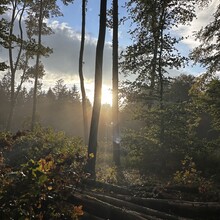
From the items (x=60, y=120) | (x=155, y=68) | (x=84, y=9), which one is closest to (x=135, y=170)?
(x=155, y=68)

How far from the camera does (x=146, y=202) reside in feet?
22.1

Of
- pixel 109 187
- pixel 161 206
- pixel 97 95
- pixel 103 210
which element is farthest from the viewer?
pixel 97 95

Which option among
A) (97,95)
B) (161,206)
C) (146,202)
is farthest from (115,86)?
(161,206)

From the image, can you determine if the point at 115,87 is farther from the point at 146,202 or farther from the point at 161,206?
the point at 161,206

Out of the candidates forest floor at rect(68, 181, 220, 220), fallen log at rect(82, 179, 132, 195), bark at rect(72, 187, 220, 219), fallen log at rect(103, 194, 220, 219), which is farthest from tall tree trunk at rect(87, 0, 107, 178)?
fallen log at rect(103, 194, 220, 219)

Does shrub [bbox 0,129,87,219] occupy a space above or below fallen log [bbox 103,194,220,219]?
above

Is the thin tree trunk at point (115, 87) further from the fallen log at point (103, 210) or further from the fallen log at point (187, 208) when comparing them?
the fallen log at point (103, 210)

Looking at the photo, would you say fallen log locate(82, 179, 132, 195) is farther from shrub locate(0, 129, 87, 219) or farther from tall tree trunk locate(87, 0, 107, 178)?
tall tree trunk locate(87, 0, 107, 178)

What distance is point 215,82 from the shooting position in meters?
14.7

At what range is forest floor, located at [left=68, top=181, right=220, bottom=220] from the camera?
5.84 meters

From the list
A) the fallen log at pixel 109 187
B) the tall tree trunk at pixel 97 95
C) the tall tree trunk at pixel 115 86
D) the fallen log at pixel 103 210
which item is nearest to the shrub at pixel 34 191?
the fallen log at pixel 103 210

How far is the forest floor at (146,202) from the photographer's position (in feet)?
19.1

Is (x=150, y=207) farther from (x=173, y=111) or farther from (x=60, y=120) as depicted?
(x=60, y=120)

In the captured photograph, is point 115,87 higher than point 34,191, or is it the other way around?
point 115,87
